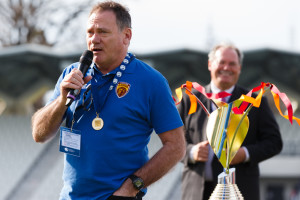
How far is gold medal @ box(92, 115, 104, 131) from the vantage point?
7.77 feet

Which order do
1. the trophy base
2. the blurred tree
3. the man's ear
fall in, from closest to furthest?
the trophy base → the man's ear → the blurred tree

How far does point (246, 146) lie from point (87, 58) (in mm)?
1535

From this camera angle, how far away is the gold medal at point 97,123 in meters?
2.37

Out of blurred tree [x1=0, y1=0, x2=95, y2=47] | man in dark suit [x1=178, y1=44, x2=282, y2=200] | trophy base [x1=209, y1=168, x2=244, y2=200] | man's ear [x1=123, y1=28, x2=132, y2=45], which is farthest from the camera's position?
blurred tree [x1=0, y1=0, x2=95, y2=47]

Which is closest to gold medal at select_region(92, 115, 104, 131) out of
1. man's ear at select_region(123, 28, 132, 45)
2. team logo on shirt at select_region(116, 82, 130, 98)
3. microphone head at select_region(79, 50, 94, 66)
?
team logo on shirt at select_region(116, 82, 130, 98)

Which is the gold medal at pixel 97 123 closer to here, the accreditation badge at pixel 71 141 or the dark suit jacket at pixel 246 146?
the accreditation badge at pixel 71 141

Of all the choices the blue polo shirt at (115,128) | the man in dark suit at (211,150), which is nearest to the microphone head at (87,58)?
the blue polo shirt at (115,128)

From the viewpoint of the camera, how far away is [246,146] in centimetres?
354

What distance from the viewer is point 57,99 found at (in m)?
2.36

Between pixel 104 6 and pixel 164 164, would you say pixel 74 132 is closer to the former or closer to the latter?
pixel 164 164

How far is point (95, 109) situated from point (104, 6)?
486mm

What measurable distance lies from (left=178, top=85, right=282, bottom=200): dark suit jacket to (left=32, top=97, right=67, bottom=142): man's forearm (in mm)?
1373

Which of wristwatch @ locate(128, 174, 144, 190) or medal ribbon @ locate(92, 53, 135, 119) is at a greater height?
medal ribbon @ locate(92, 53, 135, 119)

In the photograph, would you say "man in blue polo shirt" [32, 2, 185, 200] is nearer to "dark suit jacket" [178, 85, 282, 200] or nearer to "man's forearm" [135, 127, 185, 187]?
"man's forearm" [135, 127, 185, 187]
